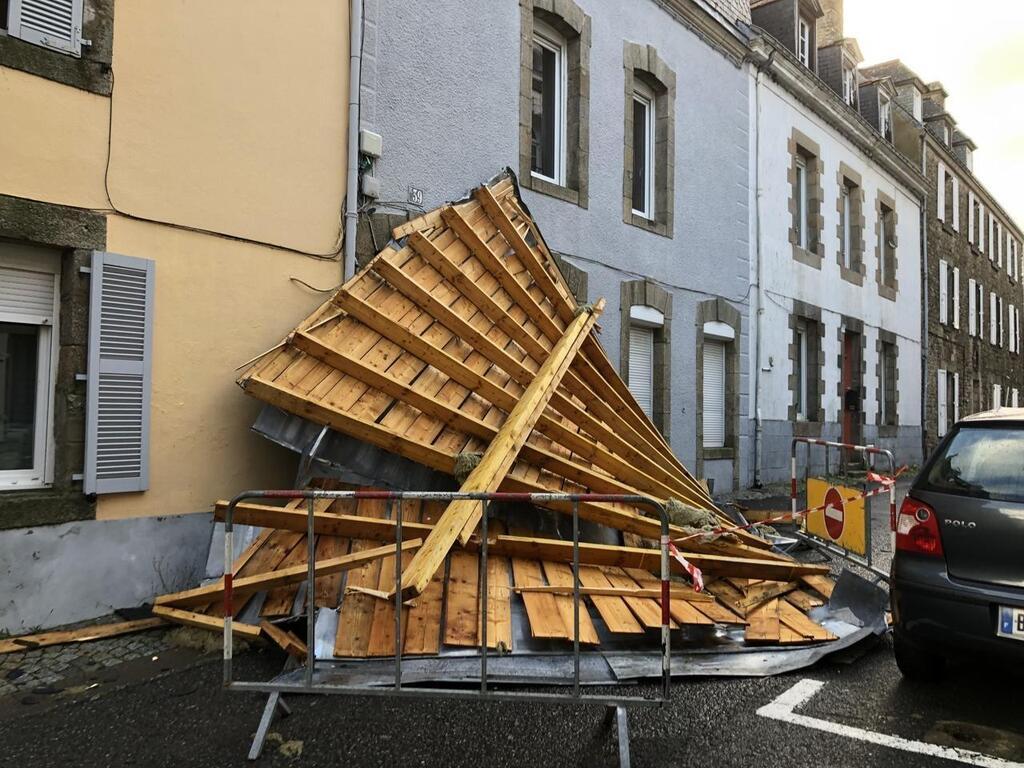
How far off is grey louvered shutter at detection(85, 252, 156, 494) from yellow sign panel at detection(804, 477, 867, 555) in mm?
5454

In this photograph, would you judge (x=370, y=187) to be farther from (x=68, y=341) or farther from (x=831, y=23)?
(x=831, y=23)

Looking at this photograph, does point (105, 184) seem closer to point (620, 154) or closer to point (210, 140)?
point (210, 140)

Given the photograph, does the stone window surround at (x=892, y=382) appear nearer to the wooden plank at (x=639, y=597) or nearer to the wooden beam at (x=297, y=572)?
the wooden plank at (x=639, y=597)

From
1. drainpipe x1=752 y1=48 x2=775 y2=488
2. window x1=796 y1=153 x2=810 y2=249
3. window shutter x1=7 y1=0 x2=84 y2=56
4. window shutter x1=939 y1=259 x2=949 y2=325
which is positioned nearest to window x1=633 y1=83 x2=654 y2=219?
drainpipe x1=752 y1=48 x2=775 y2=488

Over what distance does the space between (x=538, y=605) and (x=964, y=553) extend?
221 cm

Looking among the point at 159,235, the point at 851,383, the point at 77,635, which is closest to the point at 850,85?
the point at 851,383

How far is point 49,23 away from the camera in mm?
4844

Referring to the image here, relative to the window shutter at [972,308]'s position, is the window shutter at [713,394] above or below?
below

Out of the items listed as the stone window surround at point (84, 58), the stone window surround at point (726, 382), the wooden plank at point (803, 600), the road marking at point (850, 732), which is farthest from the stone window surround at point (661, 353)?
the stone window surround at point (84, 58)

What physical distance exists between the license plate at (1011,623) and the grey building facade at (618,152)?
5429 mm

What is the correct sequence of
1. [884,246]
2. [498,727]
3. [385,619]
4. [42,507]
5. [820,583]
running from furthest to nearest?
[884,246] < [820,583] < [42,507] < [385,619] < [498,727]

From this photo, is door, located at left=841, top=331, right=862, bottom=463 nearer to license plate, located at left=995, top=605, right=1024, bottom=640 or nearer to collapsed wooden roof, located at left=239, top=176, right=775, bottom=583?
collapsed wooden roof, located at left=239, top=176, right=775, bottom=583

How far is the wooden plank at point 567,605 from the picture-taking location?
3833 millimetres

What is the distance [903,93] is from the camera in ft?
70.8
